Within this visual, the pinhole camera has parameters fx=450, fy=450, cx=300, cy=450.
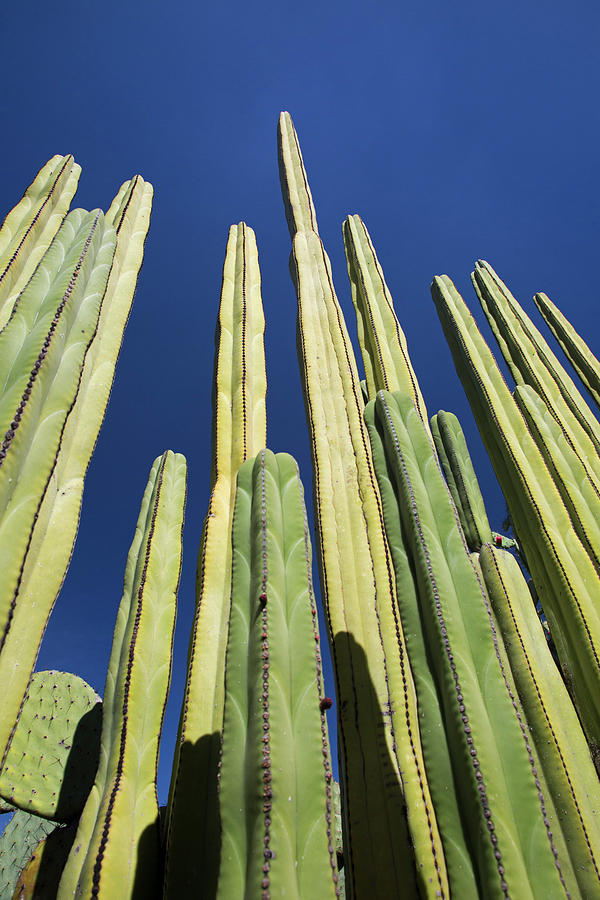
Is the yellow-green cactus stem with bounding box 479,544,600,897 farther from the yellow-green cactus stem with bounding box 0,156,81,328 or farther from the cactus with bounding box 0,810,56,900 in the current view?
the cactus with bounding box 0,810,56,900

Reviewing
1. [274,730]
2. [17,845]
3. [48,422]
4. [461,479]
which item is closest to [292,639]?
[274,730]

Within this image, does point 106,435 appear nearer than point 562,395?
No

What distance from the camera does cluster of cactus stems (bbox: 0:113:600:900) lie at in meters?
1.10

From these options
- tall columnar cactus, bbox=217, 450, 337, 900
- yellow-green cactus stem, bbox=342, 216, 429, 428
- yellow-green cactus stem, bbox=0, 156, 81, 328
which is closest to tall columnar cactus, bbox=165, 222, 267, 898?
tall columnar cactus, bbox=217, 450, 337, 900

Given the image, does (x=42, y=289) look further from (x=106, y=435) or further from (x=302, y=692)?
(x=106, y=435)

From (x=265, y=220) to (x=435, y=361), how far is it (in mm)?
8736

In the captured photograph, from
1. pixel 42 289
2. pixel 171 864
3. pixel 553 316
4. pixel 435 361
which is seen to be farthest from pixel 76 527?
pixel 435 361

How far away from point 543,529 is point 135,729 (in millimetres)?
2380

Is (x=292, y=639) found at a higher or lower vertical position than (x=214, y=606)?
lower

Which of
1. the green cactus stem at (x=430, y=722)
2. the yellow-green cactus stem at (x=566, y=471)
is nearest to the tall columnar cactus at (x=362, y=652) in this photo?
the green cactus stem at (x=430, y=722)

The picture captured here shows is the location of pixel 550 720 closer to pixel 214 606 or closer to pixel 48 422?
pixel 214 606

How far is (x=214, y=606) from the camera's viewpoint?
75.2 inches

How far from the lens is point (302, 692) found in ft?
3.96

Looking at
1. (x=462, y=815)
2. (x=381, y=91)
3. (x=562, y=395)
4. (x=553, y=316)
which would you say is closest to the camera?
(x=462, y=815)
